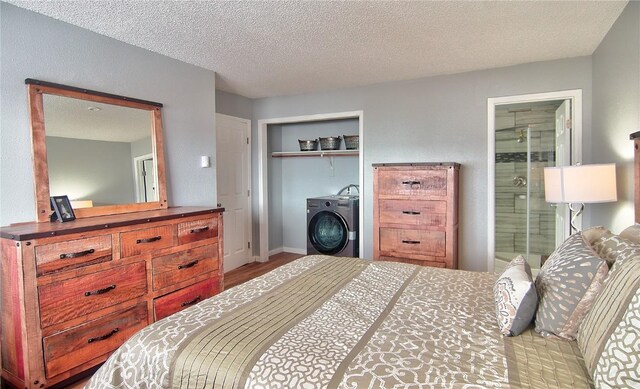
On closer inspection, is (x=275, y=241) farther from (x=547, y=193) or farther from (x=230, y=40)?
(x=547, y=193)

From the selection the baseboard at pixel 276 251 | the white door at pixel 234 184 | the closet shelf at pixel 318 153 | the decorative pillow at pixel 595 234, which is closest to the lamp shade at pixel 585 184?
the decorative pillow at pixel 595 234

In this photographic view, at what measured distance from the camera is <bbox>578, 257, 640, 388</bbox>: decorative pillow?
0.82 m

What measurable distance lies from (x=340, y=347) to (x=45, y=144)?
2341 mm

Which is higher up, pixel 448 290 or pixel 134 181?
pixel 134 181

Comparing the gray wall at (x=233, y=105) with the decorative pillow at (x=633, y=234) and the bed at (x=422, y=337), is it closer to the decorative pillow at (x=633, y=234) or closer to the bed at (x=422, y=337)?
the bed at (x=422, y=337)

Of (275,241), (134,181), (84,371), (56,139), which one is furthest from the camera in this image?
(275,241)

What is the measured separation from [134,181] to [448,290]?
250 cm

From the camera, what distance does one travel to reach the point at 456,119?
11.9ft

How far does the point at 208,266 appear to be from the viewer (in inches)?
112

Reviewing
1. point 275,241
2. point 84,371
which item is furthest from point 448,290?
point 275,241

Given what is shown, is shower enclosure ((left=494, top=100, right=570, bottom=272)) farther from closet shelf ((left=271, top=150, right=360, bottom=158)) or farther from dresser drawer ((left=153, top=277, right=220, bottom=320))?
dresser drawer ((left=153, top=277, right=220, bottom=320))

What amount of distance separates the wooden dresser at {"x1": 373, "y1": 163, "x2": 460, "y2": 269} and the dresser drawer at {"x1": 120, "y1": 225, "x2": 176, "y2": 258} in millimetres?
1877

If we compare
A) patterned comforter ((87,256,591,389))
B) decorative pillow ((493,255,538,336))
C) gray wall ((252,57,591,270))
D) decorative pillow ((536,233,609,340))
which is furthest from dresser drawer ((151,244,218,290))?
decorative pillow ((536,233,609,340))

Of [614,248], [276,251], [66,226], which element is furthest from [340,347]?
[276,251]
